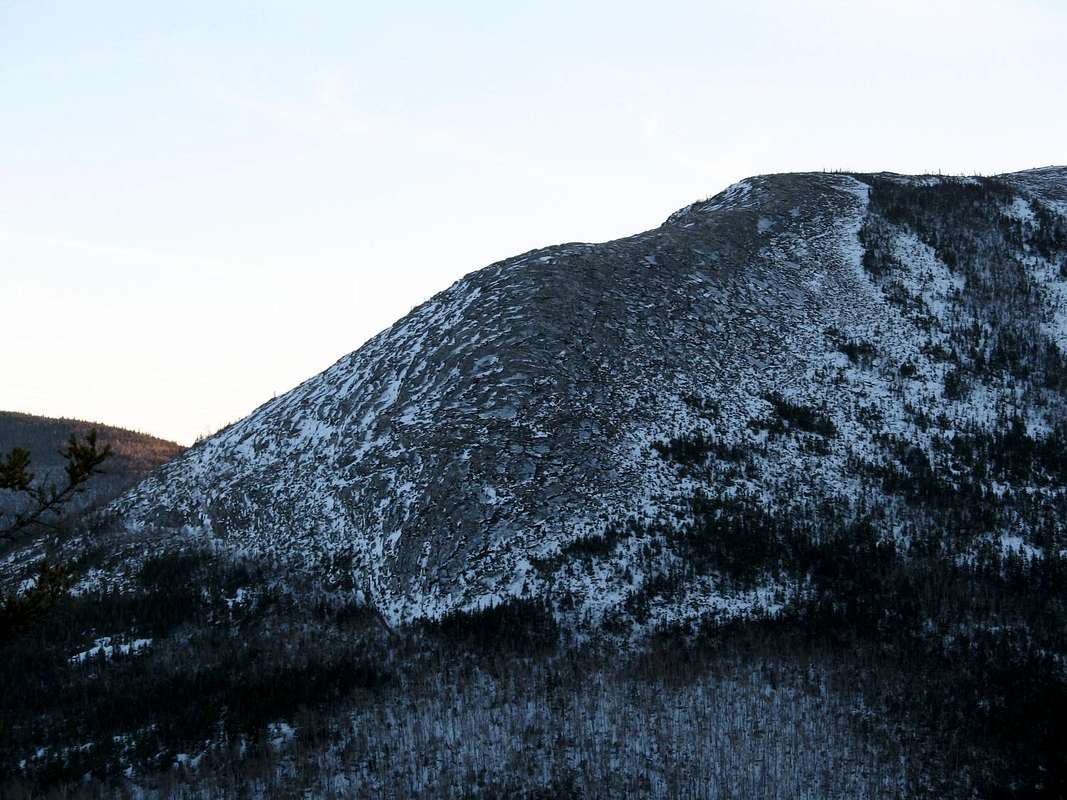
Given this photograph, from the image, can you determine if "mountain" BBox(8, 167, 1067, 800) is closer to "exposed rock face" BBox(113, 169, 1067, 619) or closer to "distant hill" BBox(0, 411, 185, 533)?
"exposed rock face" BBox(113, 169, 1067, 619)

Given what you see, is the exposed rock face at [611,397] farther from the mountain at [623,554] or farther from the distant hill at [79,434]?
the distant hill at [79,434]

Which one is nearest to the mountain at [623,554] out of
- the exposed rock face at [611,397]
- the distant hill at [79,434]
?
the exposed rock face at [611,397]

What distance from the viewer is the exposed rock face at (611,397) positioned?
27609 mm

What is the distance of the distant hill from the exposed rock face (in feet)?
60.2

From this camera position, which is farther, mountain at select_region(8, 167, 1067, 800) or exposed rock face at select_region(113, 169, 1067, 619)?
exposed rock face at select_region(113, 169, 1067, 619)

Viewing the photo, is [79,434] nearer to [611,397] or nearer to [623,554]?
[611,397]

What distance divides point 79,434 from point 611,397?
45.8m

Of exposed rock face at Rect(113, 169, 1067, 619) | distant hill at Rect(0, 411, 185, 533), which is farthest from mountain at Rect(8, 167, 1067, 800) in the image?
distant hill at Rect(0, 411, 185, 533)

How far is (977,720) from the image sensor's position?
20.2m

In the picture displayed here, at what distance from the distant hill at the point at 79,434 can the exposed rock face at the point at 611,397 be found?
723 inches

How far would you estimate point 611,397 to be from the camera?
31.1 meters

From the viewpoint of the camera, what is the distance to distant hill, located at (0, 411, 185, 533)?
5344 centimetres

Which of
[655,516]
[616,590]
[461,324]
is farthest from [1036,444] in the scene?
[461,324]

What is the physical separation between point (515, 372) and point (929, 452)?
12347 mm
